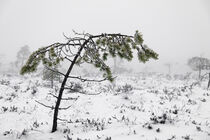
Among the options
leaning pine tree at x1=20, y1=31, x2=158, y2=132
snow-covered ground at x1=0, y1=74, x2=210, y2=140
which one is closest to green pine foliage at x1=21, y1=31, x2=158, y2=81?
leaning pine tree at x1=20, y1=31, x2=158, y2=132

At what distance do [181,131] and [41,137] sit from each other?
159 inches

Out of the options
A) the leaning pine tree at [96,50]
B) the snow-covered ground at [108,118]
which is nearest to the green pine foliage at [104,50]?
the leaning pine tree at [96,50]

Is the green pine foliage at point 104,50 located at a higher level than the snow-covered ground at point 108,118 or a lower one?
higher

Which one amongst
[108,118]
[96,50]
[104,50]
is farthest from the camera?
[108,118]

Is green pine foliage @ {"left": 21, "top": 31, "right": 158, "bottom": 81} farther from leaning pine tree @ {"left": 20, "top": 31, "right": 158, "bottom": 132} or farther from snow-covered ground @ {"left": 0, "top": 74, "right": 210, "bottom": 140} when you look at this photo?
snow-covered ground @ {"left": 0, "top": 74, "right": 210, "bottom": 140}

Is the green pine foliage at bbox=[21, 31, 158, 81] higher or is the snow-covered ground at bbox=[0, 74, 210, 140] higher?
the green pine foliage at bbox=[21, 31, 158, 81]

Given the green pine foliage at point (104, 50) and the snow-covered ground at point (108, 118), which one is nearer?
the green pine foliage at point (104, 50)

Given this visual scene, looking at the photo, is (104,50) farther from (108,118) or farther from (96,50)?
(108,118)

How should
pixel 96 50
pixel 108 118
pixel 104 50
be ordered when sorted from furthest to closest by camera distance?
pixel 108 118 → pixel 104 50 → pixel 96 50

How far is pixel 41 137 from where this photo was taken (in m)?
4.42

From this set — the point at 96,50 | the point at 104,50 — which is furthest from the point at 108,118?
the point at 96,50

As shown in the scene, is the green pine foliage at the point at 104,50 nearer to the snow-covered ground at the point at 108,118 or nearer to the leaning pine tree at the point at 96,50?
the leaning pine tree at the point at 96,50

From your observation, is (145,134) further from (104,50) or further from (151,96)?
(151,96)

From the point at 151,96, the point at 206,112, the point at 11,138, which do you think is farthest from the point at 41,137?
the point at 151,96
